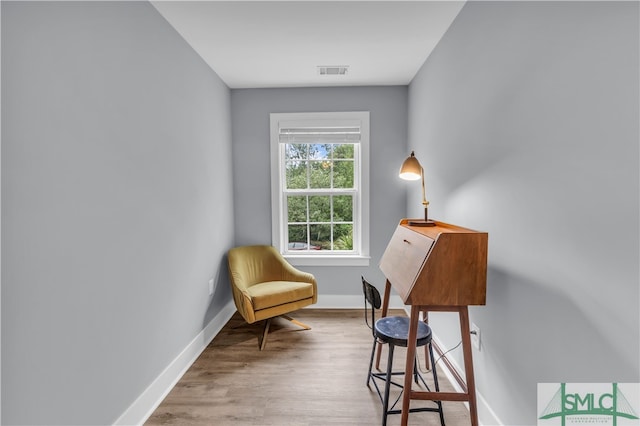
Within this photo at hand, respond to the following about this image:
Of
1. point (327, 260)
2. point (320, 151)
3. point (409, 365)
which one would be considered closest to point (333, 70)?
point (320, 151)

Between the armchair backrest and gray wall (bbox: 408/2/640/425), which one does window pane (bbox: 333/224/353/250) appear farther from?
gray wall (bbox: 408/2/640/425)

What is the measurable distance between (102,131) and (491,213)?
200 centimetres

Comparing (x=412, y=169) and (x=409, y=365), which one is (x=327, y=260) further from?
(x=409, y=365)

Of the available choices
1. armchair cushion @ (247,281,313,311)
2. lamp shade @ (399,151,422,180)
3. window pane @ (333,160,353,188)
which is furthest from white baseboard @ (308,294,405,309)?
lamp shade @ (399,151,422,180)

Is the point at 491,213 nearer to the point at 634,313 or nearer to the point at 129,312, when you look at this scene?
the point at 634,313

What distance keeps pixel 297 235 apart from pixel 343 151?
3.56 ft

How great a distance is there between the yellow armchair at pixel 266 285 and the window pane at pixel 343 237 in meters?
0.64

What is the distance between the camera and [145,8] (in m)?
1.88

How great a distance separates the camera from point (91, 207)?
4.76ft

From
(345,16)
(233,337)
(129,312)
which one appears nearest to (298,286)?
(233,337)

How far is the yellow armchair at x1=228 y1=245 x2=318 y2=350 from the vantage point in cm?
269

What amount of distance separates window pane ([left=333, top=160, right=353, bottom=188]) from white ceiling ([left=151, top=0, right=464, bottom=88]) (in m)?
0.89

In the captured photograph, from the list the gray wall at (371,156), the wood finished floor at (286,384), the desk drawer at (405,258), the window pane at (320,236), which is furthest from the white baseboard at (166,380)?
the desk drawer at (405,258)

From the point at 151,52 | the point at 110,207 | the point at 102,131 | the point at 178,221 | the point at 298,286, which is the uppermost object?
the point at 151,52
